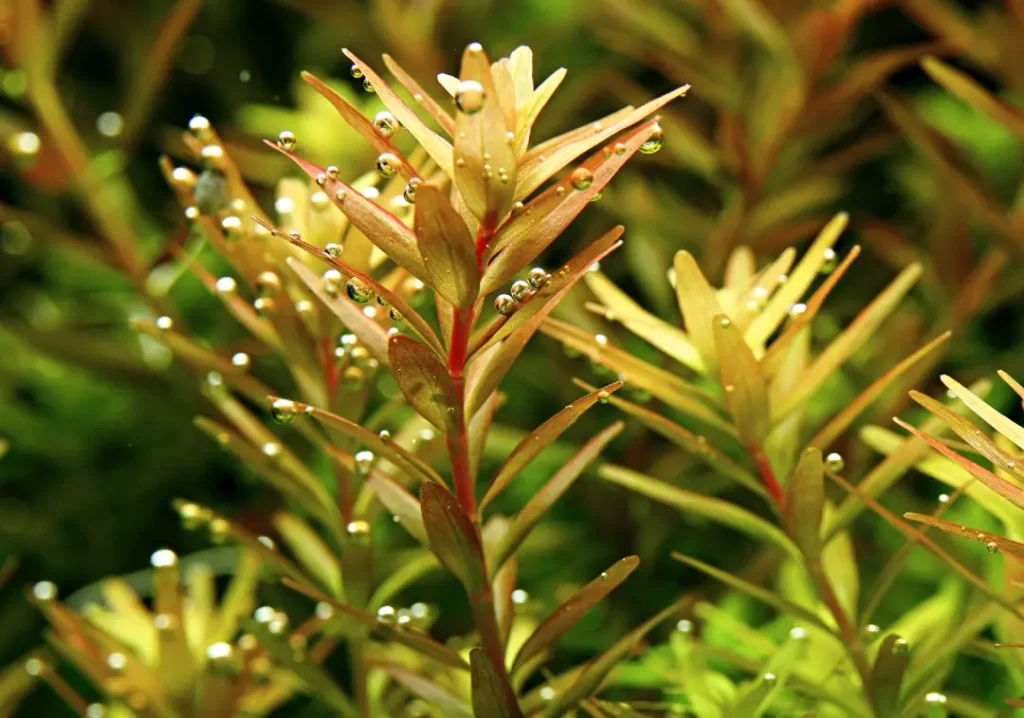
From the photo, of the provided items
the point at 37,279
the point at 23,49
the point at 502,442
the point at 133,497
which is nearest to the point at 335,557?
the point at 502,442

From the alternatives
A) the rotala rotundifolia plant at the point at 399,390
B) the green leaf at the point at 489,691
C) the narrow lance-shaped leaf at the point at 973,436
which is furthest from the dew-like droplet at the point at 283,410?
the narrow lance-shaped leaf at the point at 973,436

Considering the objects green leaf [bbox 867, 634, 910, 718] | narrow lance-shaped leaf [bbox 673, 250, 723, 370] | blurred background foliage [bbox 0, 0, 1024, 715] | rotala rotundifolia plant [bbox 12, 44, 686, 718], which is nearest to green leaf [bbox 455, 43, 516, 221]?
rotala rotundifolia plant [bbox 12, 44, 686, 718]

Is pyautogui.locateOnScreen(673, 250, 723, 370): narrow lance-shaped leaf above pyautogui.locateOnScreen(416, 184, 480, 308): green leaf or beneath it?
beneath

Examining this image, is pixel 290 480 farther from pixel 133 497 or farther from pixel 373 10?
pixel 373 10

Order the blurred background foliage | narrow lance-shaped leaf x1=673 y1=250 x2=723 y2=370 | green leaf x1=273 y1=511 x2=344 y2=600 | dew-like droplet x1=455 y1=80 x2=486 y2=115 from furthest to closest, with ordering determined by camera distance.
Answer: the blurred background foliage, green leaf x1=273 y1=511 x2=344 y2=600, narrow lance-shaped leaf x1=673 y1=250 x2=723 y2=370, dew-like droplet x1=455 y1=80 x2=486 y2=115

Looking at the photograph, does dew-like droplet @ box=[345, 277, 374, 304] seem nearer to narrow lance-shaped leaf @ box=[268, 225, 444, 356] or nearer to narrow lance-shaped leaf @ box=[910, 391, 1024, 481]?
narrow lance-shaped leaf @ box=[268, 225, 444, 356]

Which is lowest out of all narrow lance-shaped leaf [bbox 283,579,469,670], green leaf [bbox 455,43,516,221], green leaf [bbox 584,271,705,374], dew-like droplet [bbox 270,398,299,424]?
narrow lance-shaped leaf [bbox 283,579,469,670]
